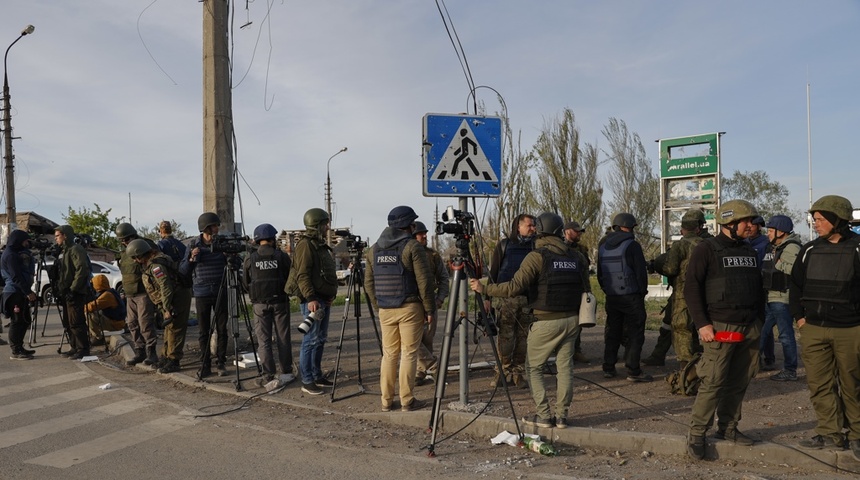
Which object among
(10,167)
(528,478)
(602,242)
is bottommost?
(528,478)

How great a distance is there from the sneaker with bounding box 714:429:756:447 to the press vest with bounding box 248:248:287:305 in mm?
4809

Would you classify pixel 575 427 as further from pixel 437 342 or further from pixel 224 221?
pixel 224 221

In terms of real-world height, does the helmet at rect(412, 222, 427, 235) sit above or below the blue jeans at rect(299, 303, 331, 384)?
above

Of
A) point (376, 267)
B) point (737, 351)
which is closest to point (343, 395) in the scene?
point (376, 267)

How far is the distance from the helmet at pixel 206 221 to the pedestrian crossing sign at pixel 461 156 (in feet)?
12.4

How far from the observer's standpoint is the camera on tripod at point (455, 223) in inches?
220

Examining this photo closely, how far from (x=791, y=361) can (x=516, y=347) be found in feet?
9.98

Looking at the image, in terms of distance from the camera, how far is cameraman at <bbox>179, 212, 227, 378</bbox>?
27.6 ft

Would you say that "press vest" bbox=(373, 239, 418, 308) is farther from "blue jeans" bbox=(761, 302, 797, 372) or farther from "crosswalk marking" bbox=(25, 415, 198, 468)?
"blue jeans" bbox=(761, 302, 797, 372)

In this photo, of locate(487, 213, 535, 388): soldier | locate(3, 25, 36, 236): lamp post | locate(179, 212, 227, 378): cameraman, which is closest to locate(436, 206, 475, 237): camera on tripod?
locate(487, 213, 535, 388): soldier

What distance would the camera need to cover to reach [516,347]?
24.5ft

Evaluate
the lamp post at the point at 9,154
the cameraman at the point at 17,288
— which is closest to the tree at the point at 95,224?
the lamp post at the point at 9,154

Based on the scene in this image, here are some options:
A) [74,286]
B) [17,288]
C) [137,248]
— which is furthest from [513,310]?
[17,288]

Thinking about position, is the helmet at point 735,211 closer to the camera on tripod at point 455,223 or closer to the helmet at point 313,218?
the camera on tripod at point 455,223
